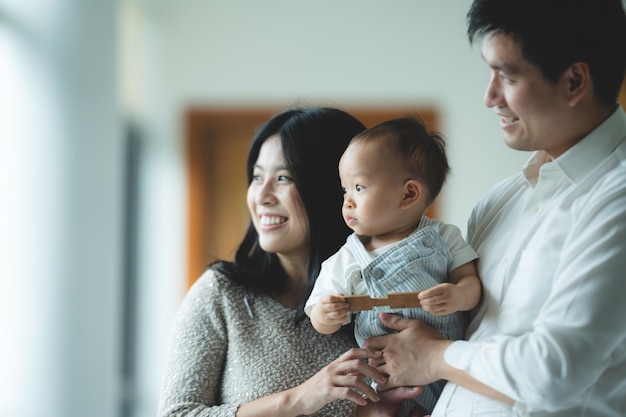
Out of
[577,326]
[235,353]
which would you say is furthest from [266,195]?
[577,326]

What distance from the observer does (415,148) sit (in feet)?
4.90

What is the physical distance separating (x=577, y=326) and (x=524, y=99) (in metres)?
0.39

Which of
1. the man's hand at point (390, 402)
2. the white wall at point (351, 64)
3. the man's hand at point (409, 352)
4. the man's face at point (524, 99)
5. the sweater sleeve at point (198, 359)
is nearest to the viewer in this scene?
the man's face at point (524, 99)

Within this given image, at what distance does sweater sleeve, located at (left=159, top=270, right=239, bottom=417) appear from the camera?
167cm

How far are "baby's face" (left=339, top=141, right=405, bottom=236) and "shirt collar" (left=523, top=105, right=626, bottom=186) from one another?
0.31 metres

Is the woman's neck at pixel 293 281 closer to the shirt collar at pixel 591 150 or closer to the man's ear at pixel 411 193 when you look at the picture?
the man's ear at pixel 411 193

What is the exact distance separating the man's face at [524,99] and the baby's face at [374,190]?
241 millimetres

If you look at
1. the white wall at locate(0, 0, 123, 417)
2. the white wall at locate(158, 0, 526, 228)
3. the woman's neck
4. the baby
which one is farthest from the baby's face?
the white wall at locate(158, 0, 526, 228)

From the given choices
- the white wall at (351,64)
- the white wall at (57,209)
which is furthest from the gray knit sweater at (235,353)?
the white wall at (351,64)

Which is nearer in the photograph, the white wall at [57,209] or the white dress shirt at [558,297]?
the white dress shirt at [558,297]

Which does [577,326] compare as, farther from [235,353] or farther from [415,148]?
[235,353]

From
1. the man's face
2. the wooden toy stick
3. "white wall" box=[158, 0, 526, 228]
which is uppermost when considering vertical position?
"white wall" box=[158, 0, 526, 228]

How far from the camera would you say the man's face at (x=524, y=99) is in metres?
1.27

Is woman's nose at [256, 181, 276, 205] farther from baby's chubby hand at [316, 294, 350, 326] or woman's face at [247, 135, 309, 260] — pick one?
baby's chubby hand at [316, 294, 350, 326]
